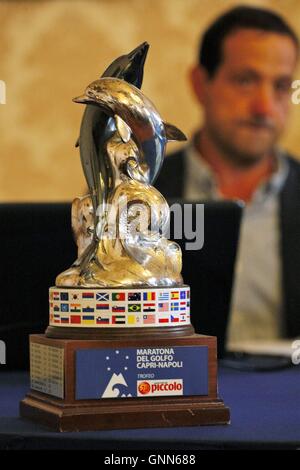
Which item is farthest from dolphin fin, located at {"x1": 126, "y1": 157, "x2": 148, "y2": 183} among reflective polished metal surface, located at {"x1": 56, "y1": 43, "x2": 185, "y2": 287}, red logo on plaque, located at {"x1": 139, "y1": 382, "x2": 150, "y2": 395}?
red logo on plaque, located at {"x1": 139, "y1": 382, "x2": 150, "y2": 395}

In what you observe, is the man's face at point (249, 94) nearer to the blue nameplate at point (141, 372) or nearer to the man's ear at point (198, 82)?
the man's ear at point (198, 82)

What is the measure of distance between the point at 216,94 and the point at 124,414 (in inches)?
104

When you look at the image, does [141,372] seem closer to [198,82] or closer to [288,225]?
[288,225]

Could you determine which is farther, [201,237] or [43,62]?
[43,62]

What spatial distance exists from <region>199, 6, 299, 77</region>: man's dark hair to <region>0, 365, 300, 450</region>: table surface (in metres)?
2.43

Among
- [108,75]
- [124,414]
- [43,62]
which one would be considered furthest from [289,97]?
[124,414]

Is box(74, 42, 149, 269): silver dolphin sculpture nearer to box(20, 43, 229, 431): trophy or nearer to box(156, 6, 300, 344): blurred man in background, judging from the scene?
box(20, 43, 229, 431): trophy

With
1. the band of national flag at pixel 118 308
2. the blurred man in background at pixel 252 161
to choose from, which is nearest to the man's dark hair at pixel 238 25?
the blurred man in background at pixel 252 161

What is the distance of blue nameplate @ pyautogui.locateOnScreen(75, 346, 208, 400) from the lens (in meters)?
1.16

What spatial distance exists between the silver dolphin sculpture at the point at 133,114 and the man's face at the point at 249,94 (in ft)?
7.87

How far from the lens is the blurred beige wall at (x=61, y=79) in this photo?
3615 millimetres

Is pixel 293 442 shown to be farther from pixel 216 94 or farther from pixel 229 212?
pixel 216 94

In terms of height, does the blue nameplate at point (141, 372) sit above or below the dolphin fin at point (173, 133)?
below

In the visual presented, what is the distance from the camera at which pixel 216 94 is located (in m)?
3.66
